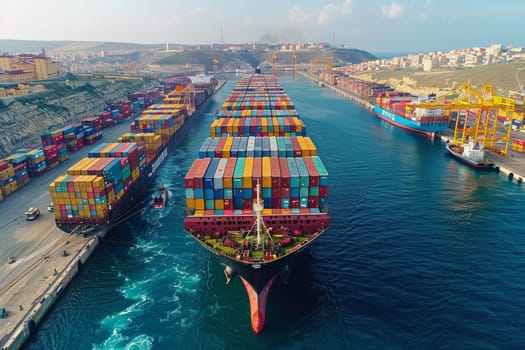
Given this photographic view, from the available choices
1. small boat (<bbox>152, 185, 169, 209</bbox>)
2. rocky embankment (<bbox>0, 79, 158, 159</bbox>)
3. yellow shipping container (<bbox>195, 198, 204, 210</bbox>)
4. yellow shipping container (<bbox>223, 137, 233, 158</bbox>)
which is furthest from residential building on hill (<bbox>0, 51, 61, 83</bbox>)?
yellow shipping container (<bbox>195, 198, 204, 210</bbox>)

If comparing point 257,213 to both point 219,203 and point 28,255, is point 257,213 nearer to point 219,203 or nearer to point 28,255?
point 219,203

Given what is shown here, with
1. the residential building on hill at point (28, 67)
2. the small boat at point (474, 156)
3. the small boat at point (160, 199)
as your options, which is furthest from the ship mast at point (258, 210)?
the residential building on hill at point (28, 67)

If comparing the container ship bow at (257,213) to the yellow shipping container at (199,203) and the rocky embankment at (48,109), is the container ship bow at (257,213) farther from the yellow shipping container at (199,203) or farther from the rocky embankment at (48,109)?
the rocky embankment at (48,109)

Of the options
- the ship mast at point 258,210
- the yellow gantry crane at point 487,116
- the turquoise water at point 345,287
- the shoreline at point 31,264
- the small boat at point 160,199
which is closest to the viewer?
the turquoise water at point 345,287

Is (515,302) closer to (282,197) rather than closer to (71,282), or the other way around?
(282,197)

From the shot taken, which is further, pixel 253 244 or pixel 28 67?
pixel 28 67

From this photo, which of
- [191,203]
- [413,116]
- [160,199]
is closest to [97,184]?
[160,199]

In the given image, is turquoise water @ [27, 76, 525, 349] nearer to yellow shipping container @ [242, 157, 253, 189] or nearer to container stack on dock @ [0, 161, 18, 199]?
yellow shipping container @ [242, 157, 253, 189]
